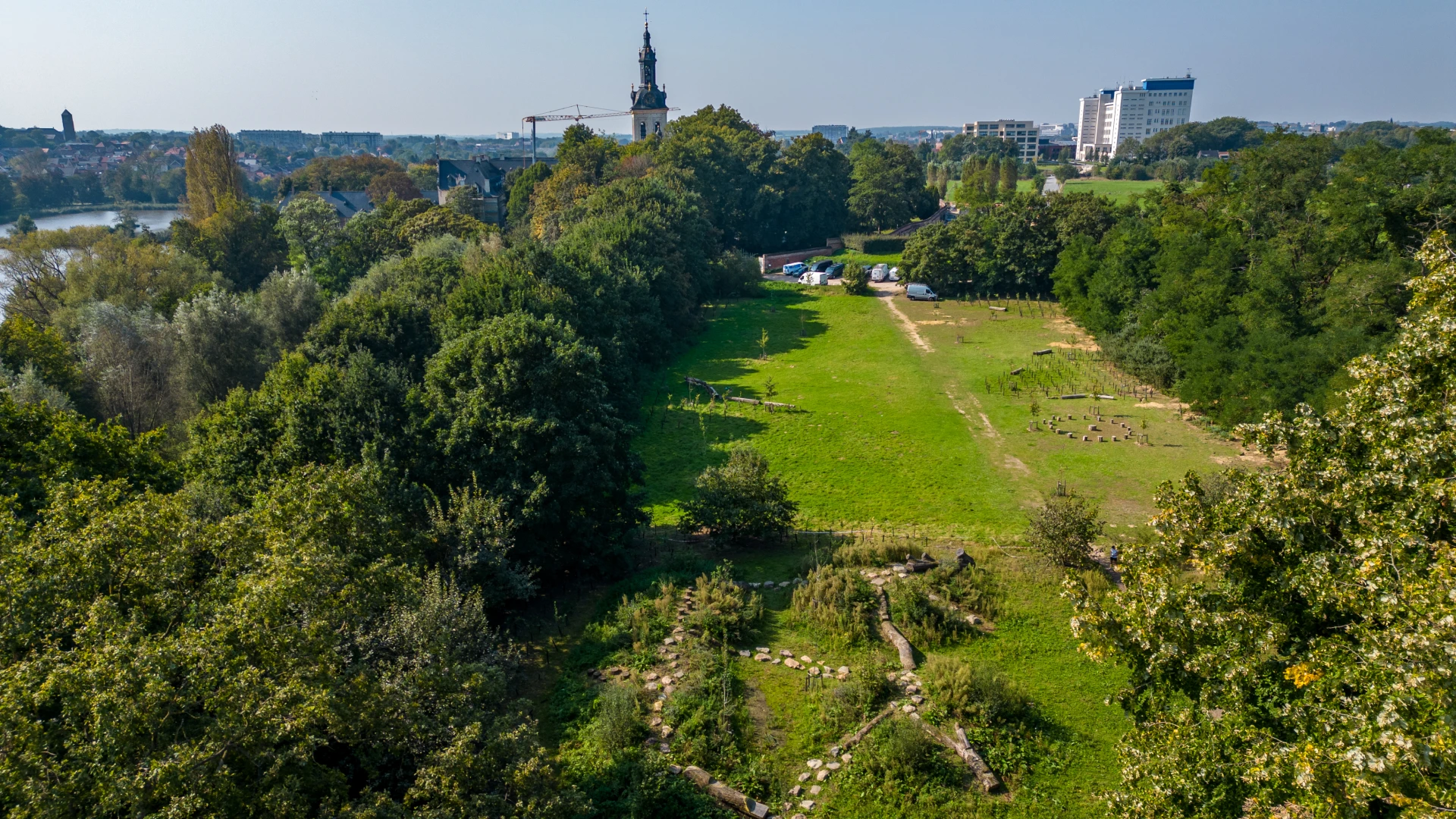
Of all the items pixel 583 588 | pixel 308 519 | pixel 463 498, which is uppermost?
pixel 308 519

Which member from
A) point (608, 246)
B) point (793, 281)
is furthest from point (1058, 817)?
point (793, 281)

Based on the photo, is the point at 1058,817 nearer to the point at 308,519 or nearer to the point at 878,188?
the point at 308,519

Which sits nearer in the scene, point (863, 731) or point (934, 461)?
point (863, 731)

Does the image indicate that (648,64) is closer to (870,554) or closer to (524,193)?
(524,193)

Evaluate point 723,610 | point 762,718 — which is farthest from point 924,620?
point 762,718

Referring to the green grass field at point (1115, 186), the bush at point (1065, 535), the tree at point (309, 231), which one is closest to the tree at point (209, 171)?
the tree at point (309, 231)

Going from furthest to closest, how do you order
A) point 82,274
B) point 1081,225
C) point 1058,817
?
point 1081,225
point 82,274
point 1058,817
